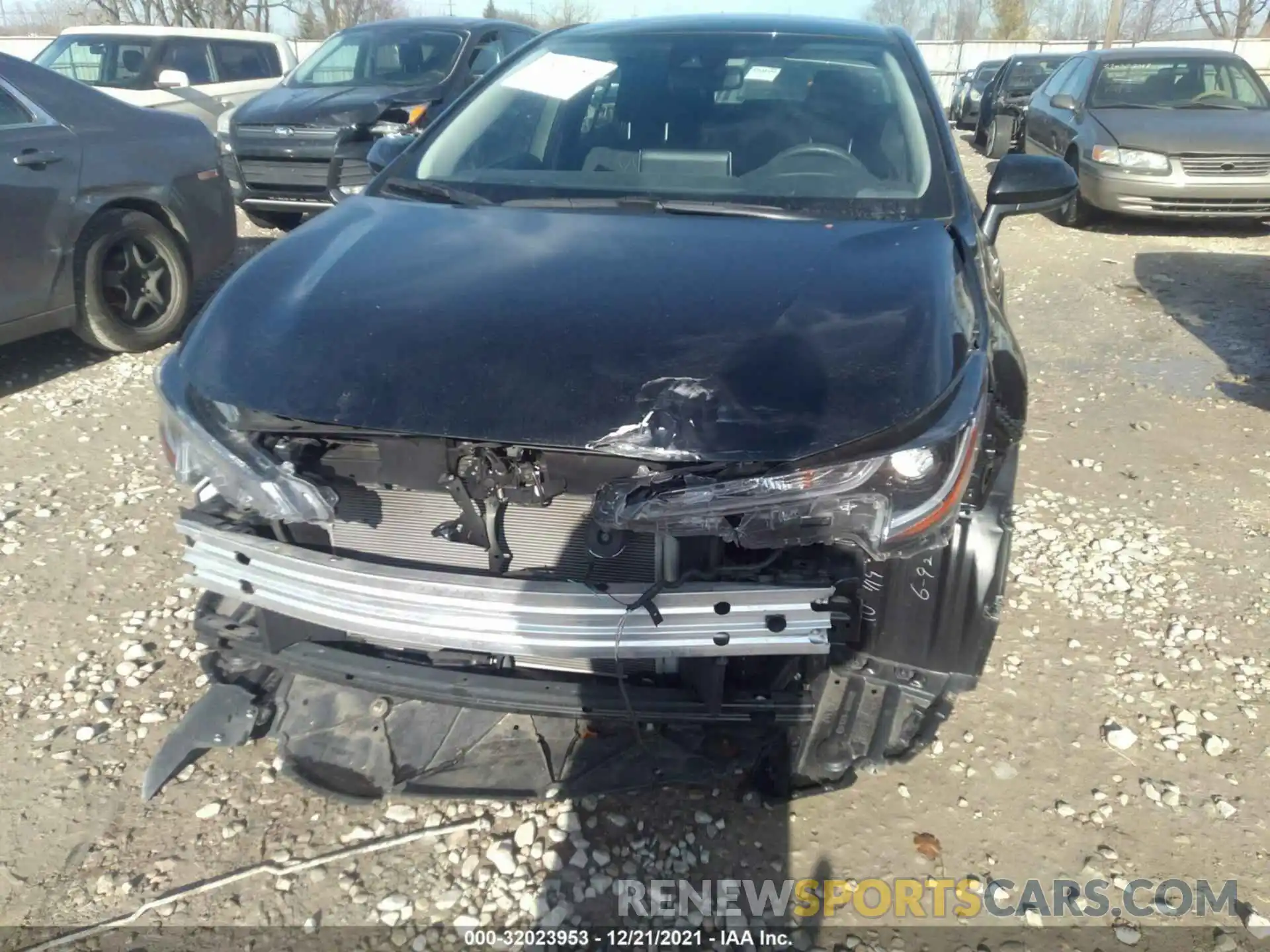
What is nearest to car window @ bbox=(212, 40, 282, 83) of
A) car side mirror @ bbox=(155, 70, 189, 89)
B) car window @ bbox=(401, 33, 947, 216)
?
car side mirror @ bbox=(155, 70, 189, 89)

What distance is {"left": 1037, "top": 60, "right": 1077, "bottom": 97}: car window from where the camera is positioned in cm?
992

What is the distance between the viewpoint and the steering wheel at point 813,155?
9.04ft

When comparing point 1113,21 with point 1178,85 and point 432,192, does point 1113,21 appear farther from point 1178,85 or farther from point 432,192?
point 432,192

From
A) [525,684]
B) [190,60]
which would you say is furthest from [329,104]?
[525,684]

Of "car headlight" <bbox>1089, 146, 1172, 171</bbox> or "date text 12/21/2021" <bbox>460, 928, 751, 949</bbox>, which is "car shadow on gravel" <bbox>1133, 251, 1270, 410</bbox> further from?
"date text 12/21/2021" <bbox>460, 928, 751, 949</bbox>

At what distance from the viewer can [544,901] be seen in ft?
7.03

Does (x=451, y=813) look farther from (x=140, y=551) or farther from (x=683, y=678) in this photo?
(x=140, y=551)

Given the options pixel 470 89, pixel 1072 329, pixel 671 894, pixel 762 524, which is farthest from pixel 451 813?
pixel 1072 329

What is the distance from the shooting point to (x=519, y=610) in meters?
1.89

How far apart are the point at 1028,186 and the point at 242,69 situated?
30.6 ft

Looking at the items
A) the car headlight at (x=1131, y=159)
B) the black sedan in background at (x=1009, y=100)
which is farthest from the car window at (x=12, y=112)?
the black sedan in background at (x=1009, y=100)

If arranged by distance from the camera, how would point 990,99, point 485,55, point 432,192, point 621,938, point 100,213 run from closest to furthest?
point 621,938 < point 432,192 < point 100,213 < point 485,55 < point 990,99

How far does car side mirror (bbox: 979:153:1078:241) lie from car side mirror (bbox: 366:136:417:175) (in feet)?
6.16

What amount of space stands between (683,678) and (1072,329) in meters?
4.94
